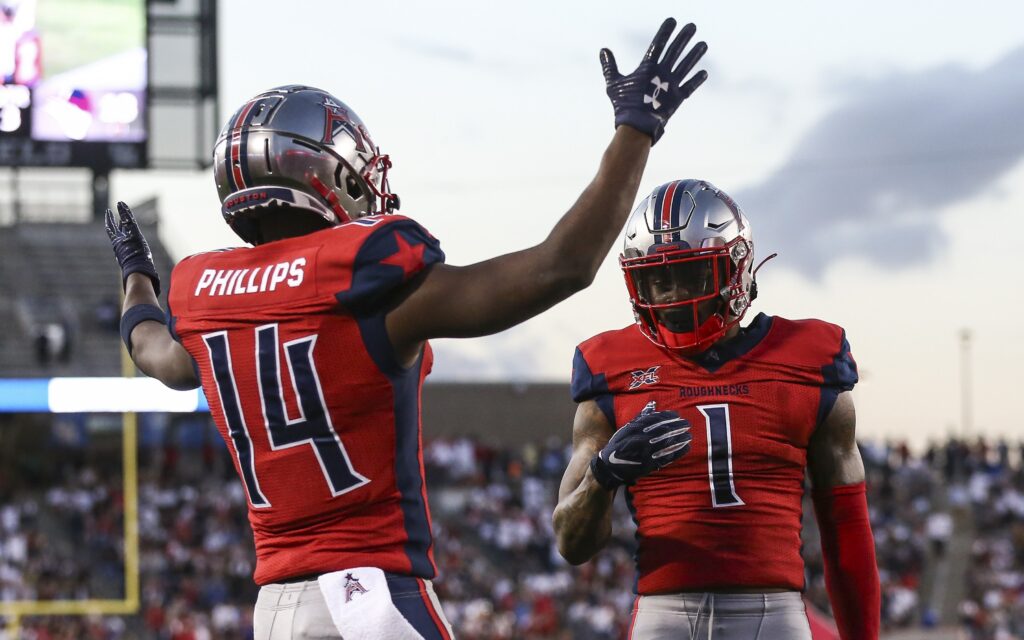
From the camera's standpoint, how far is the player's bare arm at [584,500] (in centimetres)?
312

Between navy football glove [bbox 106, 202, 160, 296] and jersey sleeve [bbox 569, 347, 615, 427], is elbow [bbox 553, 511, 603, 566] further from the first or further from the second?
navy football glove [bbox 106, 202, 160, 296]

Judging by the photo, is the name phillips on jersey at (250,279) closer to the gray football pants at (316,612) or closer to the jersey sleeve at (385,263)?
the jersey sleeve at (385,263)

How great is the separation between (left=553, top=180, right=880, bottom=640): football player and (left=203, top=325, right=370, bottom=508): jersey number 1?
77 cm

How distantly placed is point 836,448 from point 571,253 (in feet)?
4.32

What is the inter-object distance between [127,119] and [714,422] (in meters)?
16.4

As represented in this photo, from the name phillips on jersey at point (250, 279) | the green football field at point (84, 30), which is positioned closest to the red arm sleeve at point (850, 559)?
the name phillips on jersey at point (250, 279)

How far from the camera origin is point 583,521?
125 inches

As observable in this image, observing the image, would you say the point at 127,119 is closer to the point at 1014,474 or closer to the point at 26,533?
the point at 26,533

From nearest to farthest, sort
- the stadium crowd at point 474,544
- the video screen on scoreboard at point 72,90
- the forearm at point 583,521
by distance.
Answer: the forearm at point 583,521, the stadium crowd at point 474,544, the video screen on scoreboard at point 72,90

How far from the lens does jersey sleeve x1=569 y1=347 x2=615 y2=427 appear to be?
3.41 meters

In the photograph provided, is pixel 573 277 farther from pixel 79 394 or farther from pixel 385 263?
pixel 79 394

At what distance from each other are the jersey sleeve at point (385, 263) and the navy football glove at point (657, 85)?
394mm

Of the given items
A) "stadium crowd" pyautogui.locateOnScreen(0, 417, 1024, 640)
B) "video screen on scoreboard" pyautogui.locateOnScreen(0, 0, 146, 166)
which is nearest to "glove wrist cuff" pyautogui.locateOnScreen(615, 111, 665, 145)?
"stadium crowd" pyautogui.locateOnScreen(0, 417, 1024, 640)

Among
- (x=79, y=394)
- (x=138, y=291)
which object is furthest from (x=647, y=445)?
(x=79, y=394)
